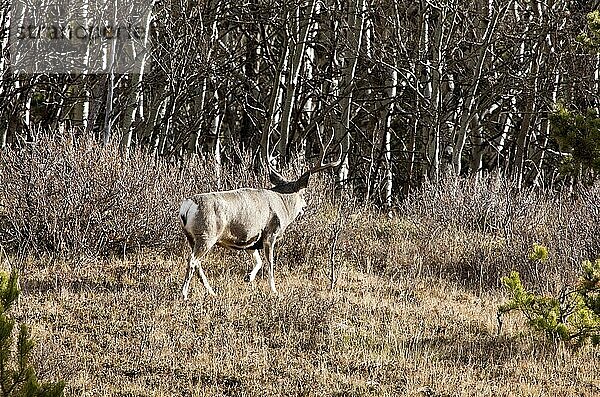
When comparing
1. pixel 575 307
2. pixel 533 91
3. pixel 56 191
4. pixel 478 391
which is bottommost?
pixel 478 391

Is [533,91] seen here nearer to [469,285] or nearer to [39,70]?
[469,285]

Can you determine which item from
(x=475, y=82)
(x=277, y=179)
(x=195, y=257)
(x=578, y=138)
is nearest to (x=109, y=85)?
(x=277, y=179)

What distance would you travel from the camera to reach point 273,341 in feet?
30.7

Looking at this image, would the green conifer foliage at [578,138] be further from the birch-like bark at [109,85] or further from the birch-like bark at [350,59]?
the birch-like bark at [350,59]

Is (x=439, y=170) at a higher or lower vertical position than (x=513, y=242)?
higher

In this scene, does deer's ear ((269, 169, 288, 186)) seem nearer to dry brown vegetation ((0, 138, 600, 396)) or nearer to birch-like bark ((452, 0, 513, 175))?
dry brown vegetation ((0, 138, 600, 396))

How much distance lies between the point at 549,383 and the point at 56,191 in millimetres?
7611

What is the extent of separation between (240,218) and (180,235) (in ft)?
11.5

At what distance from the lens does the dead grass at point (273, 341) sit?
27.0 feet

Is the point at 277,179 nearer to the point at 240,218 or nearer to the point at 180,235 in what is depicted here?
the point at 240,218

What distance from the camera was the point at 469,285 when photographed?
13.0 metres

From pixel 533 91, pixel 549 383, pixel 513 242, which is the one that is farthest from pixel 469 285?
pixel 533 91

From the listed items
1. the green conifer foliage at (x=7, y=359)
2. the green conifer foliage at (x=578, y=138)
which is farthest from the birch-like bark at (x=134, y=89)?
the green conifer foliage at (x=7, y=359)

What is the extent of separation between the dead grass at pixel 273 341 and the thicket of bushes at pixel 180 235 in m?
0.98
